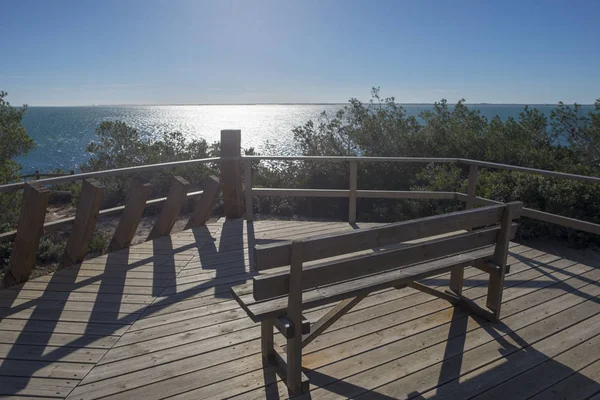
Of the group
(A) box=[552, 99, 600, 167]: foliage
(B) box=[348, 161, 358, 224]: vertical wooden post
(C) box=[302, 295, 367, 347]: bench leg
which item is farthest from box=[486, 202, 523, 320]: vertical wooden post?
(A) box=[552, 99, 600, 167]: foliage

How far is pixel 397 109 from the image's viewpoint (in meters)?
11.9

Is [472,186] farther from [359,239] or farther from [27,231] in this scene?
[27,231]

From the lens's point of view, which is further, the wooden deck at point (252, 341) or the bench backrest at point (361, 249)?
the wooden deck at point (252, 341)

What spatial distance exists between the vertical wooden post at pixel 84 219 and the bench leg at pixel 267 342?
7.15 feet

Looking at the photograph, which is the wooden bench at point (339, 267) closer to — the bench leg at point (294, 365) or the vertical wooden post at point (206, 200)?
the bench leg at point (294, 365)

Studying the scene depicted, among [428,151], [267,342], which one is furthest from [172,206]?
[428,151]

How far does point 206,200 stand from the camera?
5328 mm

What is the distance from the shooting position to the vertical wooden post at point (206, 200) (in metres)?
5.21

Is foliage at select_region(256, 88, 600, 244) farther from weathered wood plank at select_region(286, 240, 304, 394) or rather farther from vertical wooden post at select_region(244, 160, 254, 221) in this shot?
weathered wood plank at select_region(286, 240, 304, 394)

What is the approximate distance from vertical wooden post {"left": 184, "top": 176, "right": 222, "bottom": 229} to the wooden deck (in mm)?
1393

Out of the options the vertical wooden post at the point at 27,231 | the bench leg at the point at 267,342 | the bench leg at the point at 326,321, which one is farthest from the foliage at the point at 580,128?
the vertical wooden post at the point at 27,231

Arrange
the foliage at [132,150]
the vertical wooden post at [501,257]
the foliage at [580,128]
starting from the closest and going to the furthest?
the vertical wooden post at [501,257], the foliage at [580,128], the foliage at [132,150]

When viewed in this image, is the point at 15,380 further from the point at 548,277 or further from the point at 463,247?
the point at 548,277

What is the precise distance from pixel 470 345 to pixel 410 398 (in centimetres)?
72
